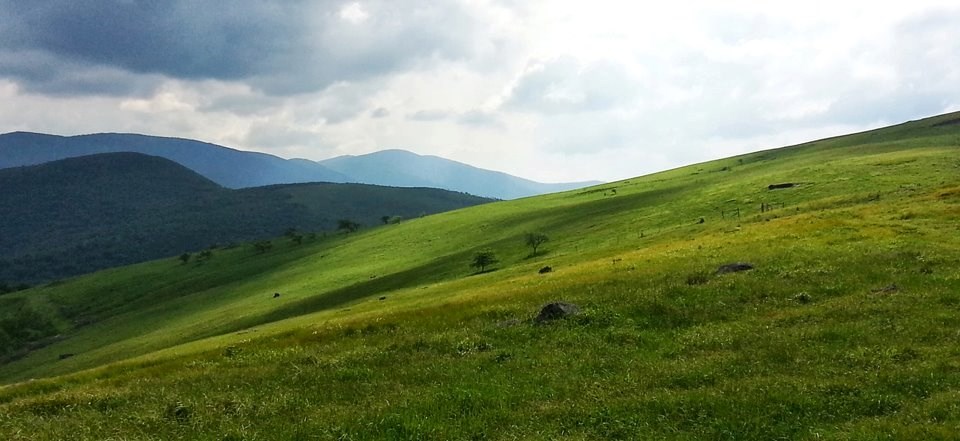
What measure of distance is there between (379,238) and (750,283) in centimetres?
12914

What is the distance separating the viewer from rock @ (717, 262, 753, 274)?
121 ft

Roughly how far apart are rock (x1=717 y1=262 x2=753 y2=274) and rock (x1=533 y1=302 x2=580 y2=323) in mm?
12352

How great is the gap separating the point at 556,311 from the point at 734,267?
1461 cm

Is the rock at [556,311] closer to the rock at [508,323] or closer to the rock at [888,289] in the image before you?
the rock at [508,323]

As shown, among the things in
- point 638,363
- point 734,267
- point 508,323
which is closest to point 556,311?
point 508,323

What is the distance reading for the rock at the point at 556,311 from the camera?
29.2 metres

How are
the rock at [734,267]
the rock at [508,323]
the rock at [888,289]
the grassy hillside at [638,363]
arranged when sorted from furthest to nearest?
1. the rock at [734,267]
2. the rock at [508,323]
3. the rock at [888,289]
4. the grassy hillside at [638,363]

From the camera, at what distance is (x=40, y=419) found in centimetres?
1984

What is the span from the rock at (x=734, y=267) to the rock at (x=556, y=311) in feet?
40.5

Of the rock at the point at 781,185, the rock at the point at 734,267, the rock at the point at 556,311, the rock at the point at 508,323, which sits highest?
the rock at the point at 781,185

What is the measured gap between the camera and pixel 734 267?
37.5 metres

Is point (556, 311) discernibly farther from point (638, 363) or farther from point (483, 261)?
point (483, 261)

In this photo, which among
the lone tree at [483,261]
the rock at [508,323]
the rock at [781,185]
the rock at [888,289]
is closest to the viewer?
the rock at [888,289]

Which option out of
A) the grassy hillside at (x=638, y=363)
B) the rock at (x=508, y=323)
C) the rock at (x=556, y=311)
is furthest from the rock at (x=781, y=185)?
the rock at (x=508, y=323)
